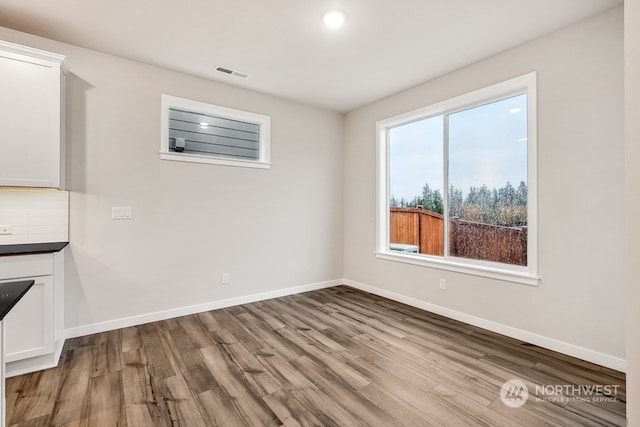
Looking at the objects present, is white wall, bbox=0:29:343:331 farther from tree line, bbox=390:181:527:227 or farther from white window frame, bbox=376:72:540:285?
A: tree line, bbox=390:181:527:227

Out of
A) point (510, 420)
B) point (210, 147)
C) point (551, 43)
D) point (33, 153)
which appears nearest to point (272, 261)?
point (210, 147)

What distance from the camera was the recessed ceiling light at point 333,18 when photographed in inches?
94.2

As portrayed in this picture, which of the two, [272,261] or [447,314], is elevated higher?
[272,261]

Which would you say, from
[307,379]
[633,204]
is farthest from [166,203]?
[633,204]

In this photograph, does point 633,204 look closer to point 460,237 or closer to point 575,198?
point 575,198

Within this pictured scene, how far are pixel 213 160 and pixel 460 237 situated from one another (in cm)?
306

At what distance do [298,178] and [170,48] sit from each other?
2.16 meters

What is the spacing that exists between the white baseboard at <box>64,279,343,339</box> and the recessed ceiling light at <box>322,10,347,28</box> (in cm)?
319

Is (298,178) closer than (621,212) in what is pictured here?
No

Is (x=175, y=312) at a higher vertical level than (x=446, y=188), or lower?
lower

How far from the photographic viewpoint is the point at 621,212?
228cm

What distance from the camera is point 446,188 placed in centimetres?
360

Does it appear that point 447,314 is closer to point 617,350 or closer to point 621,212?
point 617,350

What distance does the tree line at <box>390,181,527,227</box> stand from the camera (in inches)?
116
